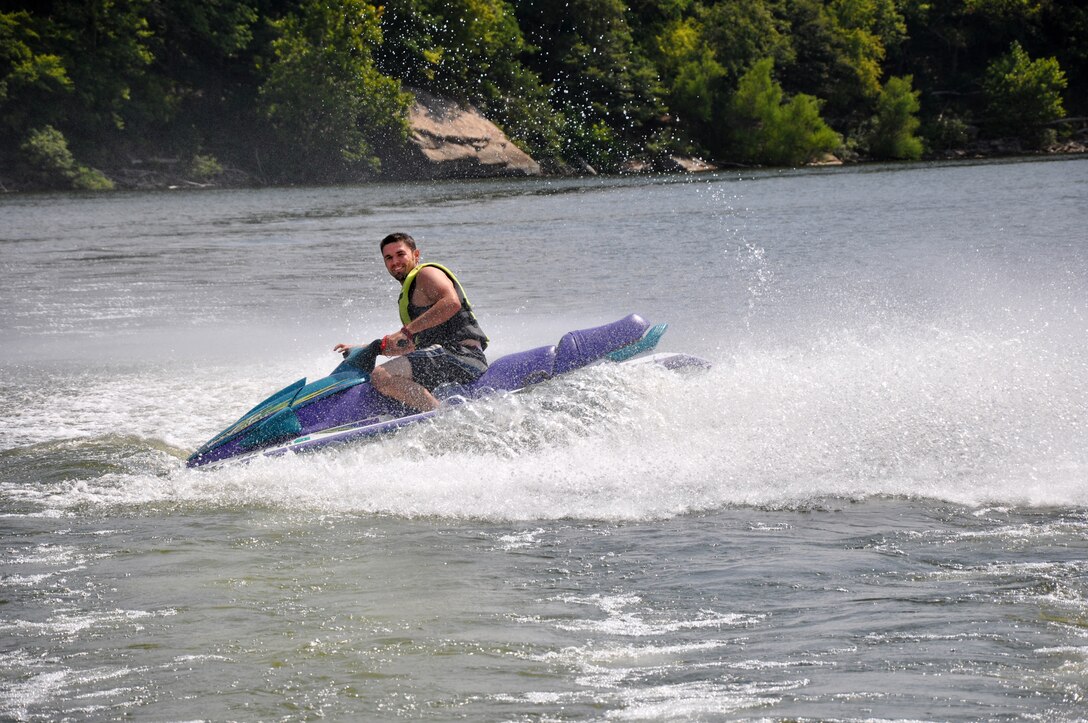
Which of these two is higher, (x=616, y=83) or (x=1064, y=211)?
(x=616, y=83)

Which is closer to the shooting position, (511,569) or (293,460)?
(511,569)

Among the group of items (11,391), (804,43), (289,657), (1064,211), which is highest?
(804,43)

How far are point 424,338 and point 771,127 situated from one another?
49037mm

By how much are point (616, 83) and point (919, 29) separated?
868 inches

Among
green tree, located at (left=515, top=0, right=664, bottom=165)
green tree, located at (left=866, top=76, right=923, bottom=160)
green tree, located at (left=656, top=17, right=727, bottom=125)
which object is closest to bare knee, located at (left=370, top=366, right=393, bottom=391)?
green tree, located at (left=515, top=0, right=664, bottom=165)

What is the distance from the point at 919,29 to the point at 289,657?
70.4 meters

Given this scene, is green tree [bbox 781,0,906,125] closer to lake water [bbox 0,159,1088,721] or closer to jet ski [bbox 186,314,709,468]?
lake water [bbox 0,159,1088,721]

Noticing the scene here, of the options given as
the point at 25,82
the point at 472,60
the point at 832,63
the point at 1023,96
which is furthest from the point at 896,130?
the point at 25,82

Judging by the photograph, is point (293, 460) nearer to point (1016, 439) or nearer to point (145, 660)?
point (145, 660)

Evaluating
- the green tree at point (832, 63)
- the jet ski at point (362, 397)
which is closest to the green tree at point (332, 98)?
the green tree at point (832, 63)

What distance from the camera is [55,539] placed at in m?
6.10

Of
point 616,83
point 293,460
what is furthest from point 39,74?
point 293,460

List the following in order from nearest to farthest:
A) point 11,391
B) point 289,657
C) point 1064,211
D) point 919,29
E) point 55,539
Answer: point 289,657 → point 55,539 → point 11,391 → point 1064,211 → point 919,29

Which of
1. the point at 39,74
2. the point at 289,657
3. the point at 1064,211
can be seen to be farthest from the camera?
the point at 39,74
